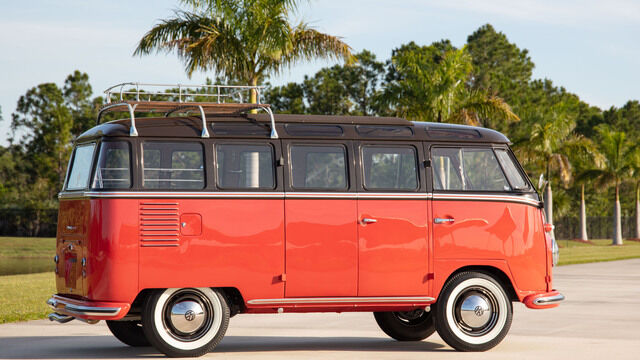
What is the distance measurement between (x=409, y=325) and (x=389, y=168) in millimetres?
2269

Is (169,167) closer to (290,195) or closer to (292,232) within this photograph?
(290,195)

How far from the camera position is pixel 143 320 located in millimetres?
9773

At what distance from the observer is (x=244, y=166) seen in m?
10.3

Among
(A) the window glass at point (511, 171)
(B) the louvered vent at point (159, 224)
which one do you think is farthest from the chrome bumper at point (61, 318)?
(A) the window glass at point (511, 171)

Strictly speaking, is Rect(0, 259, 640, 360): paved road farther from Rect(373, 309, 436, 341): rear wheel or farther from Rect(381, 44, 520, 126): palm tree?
Rect(381, 44, 520, 126): palm tree

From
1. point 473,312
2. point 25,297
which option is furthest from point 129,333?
point 25,297

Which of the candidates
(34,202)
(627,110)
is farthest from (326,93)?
(627,110)

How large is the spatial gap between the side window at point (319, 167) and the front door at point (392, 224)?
242 mm

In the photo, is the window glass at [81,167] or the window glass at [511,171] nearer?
the window glass at [81,167]

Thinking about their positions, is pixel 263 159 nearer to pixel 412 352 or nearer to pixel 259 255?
pixel 259 255

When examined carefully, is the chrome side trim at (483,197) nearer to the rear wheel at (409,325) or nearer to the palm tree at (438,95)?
the rear wheel at (409,325)

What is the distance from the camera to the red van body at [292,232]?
9.70m

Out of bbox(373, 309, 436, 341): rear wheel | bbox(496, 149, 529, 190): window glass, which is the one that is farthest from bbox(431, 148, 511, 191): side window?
bbox(373, 309, 436, 341): rear wheel

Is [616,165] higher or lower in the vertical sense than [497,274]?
higher
